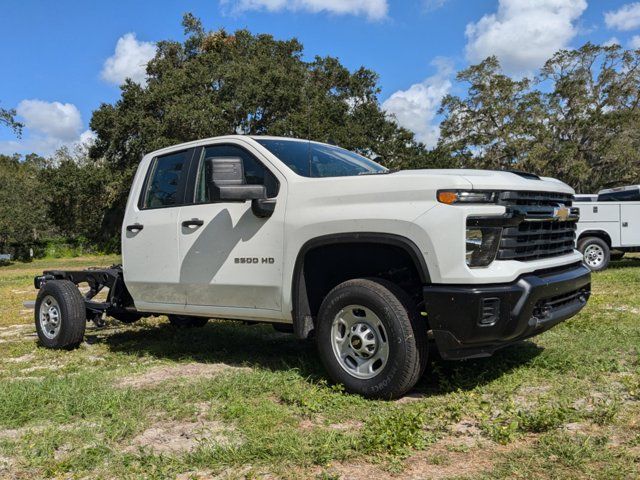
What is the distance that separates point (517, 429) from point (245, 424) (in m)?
1.60

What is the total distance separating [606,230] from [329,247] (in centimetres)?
1024

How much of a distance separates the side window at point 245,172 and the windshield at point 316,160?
166mm

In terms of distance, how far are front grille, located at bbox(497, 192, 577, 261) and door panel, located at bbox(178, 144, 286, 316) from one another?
1690mm

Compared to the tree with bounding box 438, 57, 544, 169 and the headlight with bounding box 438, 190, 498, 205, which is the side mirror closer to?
the headlight with bounding box 438, 190, 498, 205

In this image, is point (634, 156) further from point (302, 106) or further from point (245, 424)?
point (245, 424)

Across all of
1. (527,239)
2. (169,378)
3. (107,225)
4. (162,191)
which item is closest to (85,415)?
(169,378)

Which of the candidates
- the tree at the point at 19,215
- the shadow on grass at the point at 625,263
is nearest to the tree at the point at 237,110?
the tree at the point at 19,215

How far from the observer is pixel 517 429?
3502 mm

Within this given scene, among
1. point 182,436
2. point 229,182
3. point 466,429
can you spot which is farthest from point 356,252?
point 182,436

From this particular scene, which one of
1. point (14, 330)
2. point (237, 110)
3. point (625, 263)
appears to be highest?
point (237, 110)

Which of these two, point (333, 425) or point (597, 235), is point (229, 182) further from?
point (597, 235)

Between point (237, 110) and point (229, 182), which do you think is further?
point (237, 110)

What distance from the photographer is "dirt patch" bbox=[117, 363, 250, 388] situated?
196 inches

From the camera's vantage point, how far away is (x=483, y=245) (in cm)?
395
